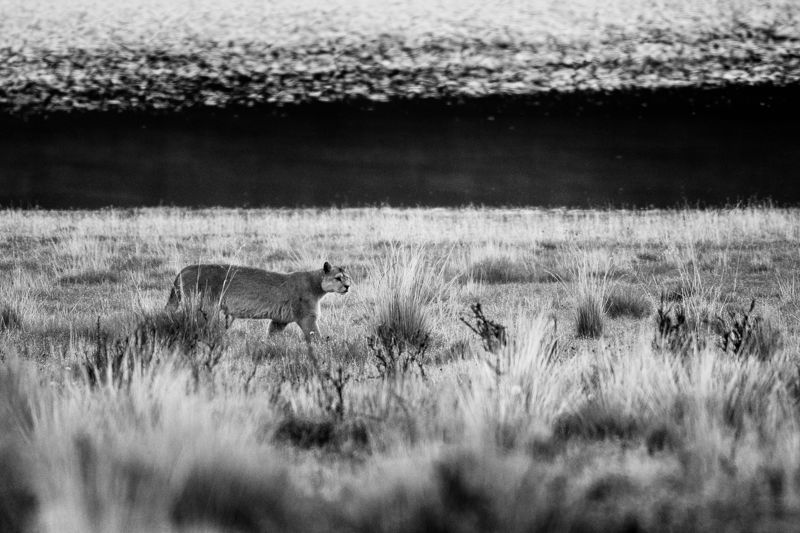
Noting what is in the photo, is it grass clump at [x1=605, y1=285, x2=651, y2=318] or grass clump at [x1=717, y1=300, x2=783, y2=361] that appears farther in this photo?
grass clump at [x1=605, y1=285, x2=651, y2=318]

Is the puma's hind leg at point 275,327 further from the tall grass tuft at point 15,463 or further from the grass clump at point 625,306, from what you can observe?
the tall grass tuft at point 15,463

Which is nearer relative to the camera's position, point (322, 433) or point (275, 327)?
point (322, 433)

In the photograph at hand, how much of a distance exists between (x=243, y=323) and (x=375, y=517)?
606 cm

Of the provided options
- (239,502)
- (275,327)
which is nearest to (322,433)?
(239,502)

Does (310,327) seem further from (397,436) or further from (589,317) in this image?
(397,436)

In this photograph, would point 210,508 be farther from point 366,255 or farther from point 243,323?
point 366,255

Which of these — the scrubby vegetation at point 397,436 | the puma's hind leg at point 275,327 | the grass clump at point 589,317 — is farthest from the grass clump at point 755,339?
the puma's hind leg at point 275,327

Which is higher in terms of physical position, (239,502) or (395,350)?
(239,502)

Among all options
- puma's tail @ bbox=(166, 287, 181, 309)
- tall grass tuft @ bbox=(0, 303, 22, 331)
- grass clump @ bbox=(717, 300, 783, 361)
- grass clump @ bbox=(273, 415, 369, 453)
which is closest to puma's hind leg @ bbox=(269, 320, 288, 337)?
puma's tail @ bbox=(166, 287, 181, 309)

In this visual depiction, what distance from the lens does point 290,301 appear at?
7715 millimetres

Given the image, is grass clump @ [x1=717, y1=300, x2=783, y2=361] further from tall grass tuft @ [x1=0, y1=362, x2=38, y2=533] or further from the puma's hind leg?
tall grass tuft @ [x1=0, y1=362, x2=38, y2=533]

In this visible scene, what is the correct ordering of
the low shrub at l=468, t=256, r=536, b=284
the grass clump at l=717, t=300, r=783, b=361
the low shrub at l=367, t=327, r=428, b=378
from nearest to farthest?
the low shrub at l=367, t=327, r=428, b=378 → the grass clump at l=717, t=300, r=783, b=361 → the low shrub at l=468, t=256, r=536, b=284

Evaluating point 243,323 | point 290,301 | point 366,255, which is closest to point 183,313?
point 290,301

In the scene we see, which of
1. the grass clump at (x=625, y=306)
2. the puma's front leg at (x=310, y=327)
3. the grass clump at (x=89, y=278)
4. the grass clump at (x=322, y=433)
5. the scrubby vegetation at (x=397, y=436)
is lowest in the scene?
the grass clump at (x=89, y=278)
